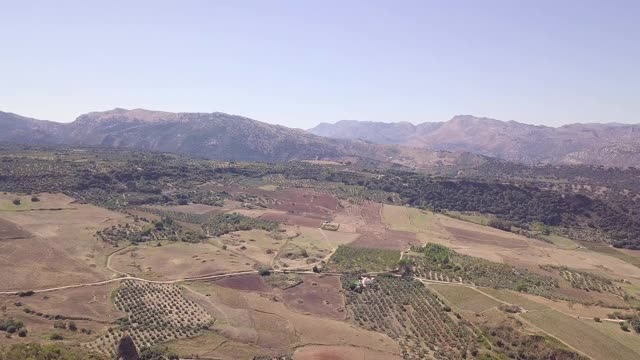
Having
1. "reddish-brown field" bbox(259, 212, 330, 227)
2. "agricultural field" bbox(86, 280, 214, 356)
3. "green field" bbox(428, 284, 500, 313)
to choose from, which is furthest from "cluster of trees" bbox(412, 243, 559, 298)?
"agricultural field" bbox(86, 280, 214, 356)

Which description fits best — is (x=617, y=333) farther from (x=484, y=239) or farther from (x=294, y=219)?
(x=294, y=219)

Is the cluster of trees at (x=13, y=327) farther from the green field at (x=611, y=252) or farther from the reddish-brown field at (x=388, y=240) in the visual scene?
the green field at (x=611, y=252)

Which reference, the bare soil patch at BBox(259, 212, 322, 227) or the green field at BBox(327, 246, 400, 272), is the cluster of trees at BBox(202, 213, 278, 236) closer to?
the bare soil patch at BBox(259, 212, 322, 227)

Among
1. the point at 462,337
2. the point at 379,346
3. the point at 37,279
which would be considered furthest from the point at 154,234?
the point at 462,337

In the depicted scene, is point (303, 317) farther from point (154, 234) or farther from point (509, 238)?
point (509, 238)

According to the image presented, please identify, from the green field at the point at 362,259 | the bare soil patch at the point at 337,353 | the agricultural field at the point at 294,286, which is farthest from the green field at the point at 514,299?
the bare soil patch at the point at 337,353

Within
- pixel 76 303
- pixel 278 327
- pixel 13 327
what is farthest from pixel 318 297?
pixel 13 327
